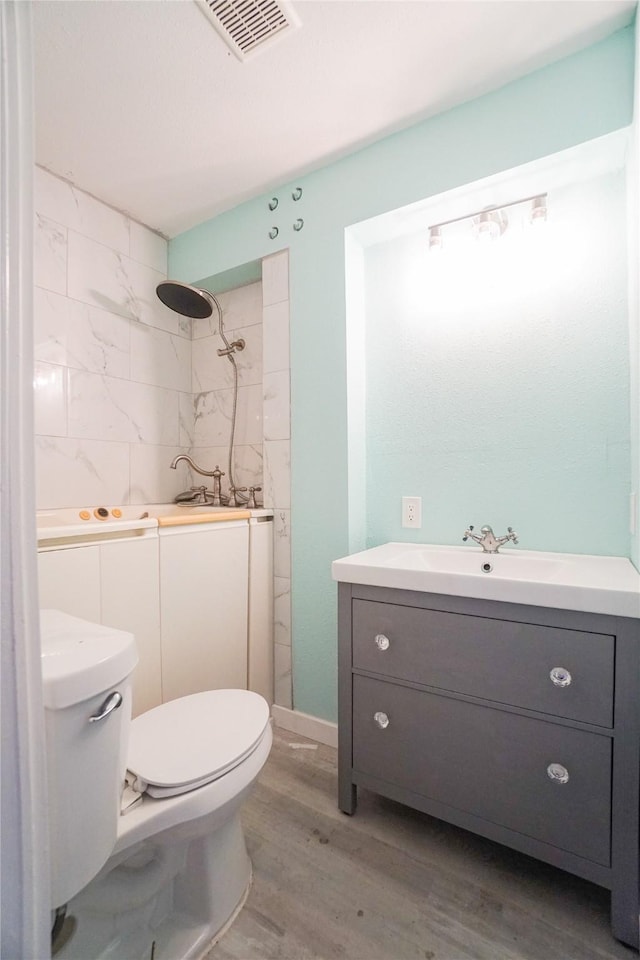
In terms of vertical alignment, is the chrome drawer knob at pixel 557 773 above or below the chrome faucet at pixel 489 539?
below

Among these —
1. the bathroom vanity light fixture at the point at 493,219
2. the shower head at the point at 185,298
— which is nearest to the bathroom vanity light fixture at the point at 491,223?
the bathroom vanity light fixture at the point at 493,219

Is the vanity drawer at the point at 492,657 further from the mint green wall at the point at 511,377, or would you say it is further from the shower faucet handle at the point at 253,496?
the shower faucet handle at the point at 253,496

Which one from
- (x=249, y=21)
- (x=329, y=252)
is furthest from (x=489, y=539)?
(x=249, y=21)

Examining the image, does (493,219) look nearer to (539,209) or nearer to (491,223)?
(491,223)

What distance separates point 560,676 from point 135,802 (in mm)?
1009

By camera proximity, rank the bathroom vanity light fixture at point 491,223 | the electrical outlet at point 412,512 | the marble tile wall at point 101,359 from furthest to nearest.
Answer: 1. the marble tile wall at point 101,359
2. the electrical outlet at point 412,512
3. the bathroom vanity light fixture at point 491,223

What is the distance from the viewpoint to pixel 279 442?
6.33 feet

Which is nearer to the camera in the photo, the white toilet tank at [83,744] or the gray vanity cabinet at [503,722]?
the white toilet tank at [83,744]

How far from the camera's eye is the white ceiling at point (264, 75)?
1196mm

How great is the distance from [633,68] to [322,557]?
1830mm

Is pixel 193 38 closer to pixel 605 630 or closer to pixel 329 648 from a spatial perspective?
pixel 605 630

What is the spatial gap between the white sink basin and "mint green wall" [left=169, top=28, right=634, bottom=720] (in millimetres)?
346

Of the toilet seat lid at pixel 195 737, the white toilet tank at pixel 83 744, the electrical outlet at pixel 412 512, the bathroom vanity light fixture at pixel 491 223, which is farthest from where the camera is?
the electrical outlet at pixel 412 512

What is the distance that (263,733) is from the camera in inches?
43.4
